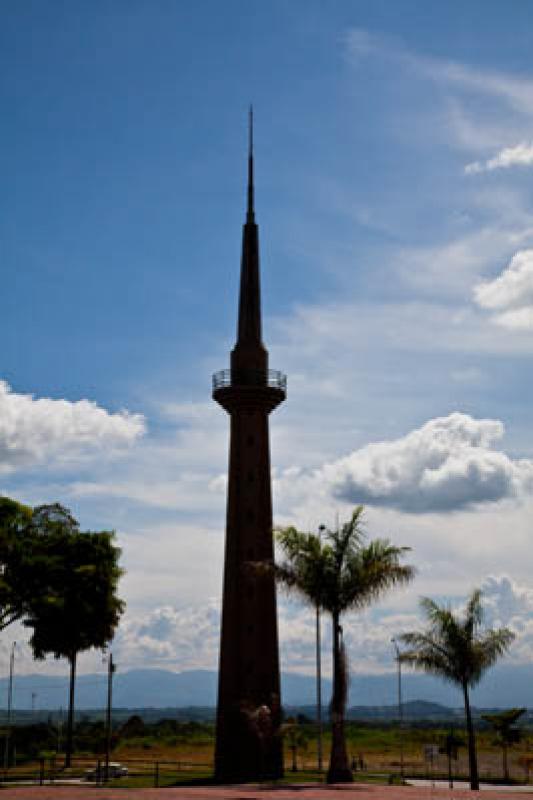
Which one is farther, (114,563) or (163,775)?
(114,563)

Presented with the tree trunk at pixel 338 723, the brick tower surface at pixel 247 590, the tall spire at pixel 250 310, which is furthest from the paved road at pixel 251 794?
the tall spire at pixel 250 310

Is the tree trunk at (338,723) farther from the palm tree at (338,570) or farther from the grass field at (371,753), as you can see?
the grass field at (371,753)

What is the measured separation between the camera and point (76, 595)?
193 ft

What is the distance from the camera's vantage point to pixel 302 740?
77.8m

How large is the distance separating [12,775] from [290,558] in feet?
88.8

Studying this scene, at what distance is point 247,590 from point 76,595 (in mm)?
14644

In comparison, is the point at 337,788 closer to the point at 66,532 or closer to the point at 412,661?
the point at 412,661

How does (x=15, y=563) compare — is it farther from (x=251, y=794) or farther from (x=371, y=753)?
(x=371, y=753)

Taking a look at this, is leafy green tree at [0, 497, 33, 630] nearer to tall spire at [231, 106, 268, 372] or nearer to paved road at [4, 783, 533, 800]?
tall spire at [231, 106, 268, 372]

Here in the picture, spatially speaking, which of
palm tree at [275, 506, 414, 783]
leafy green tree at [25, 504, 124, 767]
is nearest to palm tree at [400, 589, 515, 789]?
palm tree at [275, 506, 414, 783]

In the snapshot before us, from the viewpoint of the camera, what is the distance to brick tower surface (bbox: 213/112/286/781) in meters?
48.3

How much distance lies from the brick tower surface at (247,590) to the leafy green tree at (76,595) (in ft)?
39.6

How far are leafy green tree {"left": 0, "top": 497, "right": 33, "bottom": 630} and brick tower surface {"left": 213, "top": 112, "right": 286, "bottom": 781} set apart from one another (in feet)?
36.8

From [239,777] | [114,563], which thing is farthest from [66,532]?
[239,777]
